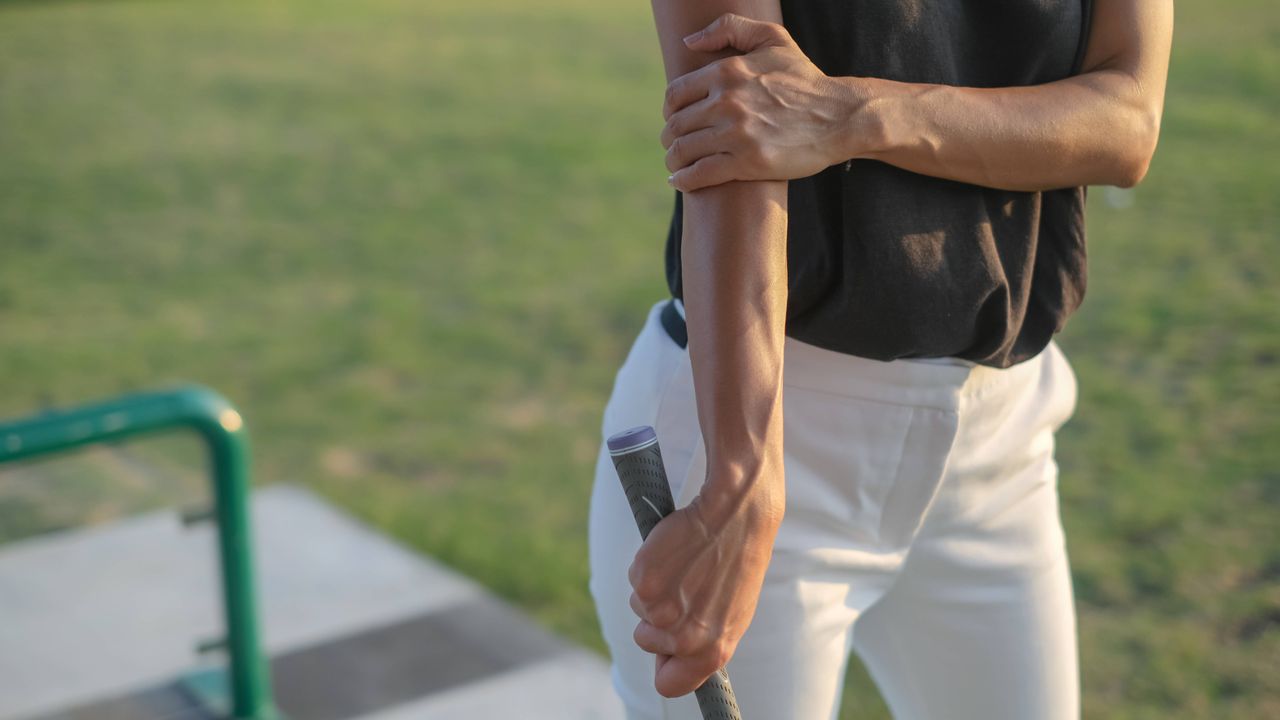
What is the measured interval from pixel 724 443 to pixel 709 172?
0.74ft

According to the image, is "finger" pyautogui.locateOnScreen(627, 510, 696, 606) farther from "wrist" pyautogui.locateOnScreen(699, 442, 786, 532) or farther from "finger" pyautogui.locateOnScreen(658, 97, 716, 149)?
"finger" pyautogui.locateOnScreen(658, 97, 716, 149)

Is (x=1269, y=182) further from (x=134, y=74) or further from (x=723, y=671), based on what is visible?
(x=134, y=74)

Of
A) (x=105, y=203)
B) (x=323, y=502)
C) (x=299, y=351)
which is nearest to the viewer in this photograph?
(x=323, y=502)

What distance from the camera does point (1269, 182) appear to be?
7645 millimetres

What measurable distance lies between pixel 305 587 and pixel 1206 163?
660 centimetres

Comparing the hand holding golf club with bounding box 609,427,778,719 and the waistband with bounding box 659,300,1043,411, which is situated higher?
the waistband with bounding box 659,300,1043,411

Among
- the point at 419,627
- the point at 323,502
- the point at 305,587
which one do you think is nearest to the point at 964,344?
the point at 419,627

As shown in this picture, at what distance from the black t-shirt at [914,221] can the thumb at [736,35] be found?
0.09m

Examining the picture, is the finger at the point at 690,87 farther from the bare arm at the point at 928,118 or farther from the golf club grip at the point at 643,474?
the golf club grip at the point at 643,474

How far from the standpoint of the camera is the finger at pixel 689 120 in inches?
43.6

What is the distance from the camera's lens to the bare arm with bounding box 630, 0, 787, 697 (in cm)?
108

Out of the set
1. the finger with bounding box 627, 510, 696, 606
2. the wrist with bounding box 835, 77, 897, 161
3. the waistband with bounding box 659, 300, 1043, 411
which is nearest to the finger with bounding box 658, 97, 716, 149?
the wrist with bounding box 835, 77, 897, 161

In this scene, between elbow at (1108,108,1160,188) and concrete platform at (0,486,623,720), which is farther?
concrete platform at (0,486,623,720)

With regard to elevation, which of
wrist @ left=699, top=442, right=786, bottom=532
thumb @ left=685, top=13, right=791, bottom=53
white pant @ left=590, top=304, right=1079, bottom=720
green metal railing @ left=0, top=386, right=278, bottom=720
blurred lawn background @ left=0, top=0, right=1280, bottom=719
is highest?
thumb @ left=685, top=13, right=791, bottom=53
